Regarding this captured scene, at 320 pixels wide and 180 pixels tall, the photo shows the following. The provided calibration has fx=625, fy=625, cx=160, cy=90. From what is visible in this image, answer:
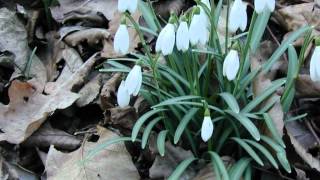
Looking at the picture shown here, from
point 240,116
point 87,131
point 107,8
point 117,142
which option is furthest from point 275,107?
point 107,8

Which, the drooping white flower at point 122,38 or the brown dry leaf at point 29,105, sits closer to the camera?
the drooping white flower at point 122,38

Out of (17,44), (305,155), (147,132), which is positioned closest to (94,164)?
(147,132)

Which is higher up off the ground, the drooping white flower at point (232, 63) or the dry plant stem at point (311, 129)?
the drooping white flower at point (232, 63)

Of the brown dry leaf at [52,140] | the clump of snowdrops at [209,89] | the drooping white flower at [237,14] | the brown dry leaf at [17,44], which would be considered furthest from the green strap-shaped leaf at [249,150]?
the brown dry leaf at [17,44]

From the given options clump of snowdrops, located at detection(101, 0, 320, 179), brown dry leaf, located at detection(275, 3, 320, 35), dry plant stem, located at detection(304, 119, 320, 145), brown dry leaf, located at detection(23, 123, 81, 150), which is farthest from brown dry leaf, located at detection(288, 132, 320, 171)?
brown dry leaf, located at detection(23, 123, 81, 150)

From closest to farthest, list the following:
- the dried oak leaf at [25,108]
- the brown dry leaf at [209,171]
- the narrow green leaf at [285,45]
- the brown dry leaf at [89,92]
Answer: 1. the brown dry leaf at [209,171]
2. the narrow green leaf at [285,45]
3. the dried oak leaf at [25,108]
4. the brown dry leaf at [89,92]

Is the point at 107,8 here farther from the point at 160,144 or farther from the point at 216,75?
the point at 160,144

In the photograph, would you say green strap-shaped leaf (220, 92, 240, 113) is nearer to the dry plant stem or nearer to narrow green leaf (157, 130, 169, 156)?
narrow green leaf (157, 130, 169, 156)

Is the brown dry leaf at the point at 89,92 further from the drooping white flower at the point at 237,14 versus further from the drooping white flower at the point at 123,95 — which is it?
the drooping white flower at the point at 237,14
